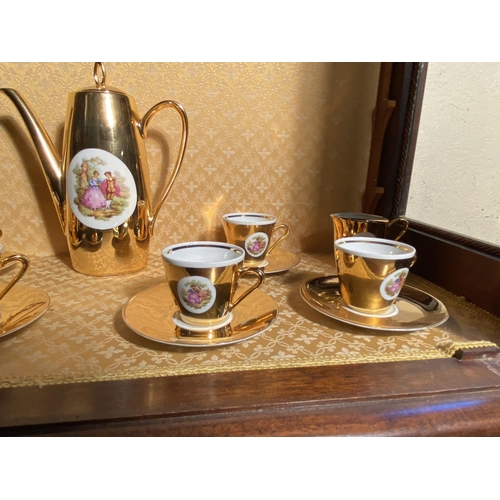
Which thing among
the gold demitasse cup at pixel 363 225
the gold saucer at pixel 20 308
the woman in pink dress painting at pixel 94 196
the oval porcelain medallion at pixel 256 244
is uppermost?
the woman in pink dress painting at pixel 94 196

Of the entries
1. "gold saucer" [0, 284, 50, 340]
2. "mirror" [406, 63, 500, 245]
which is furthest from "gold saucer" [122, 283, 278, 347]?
"mirror" [406, 63, 500, 245]

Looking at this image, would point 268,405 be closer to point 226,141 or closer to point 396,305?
point 396,305

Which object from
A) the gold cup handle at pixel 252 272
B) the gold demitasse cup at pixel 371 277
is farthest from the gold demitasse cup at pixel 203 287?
the gold demitasse cup at pixel 371 277

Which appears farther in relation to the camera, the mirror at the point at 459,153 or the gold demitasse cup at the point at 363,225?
the gold demitasse cup at the point at 363,225

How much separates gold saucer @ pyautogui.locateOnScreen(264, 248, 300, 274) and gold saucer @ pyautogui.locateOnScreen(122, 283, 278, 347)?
118 millimetres

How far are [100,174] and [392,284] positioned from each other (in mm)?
434

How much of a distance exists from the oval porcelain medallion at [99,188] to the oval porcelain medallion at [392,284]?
39 centimetres

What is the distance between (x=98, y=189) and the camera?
0.58 metres

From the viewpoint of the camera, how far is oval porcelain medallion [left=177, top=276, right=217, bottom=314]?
440 millimetres

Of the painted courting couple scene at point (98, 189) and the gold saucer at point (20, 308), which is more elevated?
the painted courting couple scene at point (98, 189)

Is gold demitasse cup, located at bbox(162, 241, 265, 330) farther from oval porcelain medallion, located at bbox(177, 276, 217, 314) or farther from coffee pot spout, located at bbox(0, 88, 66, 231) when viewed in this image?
coffee pot spout, located at bbox(0, 88, 66, 231)

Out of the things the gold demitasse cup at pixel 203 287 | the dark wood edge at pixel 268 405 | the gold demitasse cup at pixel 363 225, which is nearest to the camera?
the dark wood edge at pixel 268 405

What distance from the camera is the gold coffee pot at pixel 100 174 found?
0.58 metres

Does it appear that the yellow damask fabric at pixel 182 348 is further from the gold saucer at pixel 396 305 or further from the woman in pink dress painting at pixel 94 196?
the woman in pink dress painting at pixel 94 196
